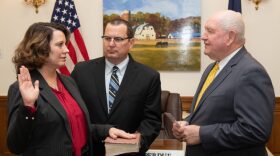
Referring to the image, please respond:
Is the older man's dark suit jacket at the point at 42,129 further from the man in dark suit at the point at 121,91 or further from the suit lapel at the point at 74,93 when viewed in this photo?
the man in dark suit at the point at 121,91

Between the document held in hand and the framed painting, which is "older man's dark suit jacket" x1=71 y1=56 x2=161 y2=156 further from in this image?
the framed painting

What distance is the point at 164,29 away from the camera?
4.93m

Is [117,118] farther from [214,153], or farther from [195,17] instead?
[195,17]

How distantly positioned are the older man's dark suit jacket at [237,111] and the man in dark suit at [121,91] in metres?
0.47

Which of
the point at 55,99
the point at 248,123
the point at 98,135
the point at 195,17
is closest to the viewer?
the point at 248,123

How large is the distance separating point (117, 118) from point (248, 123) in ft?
3.16

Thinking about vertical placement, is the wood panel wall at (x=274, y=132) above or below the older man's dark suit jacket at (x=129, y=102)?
below

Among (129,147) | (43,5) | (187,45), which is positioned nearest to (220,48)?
(129,147)

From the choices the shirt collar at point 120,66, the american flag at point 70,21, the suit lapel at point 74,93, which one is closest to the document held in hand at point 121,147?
the suit lapel at point 74,93

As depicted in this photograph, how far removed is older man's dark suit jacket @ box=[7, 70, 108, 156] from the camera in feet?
6.24

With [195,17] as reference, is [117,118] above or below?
below

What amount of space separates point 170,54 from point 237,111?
3043 mm

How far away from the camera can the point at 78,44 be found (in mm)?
4949

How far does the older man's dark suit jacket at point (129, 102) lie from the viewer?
2.57 metres
